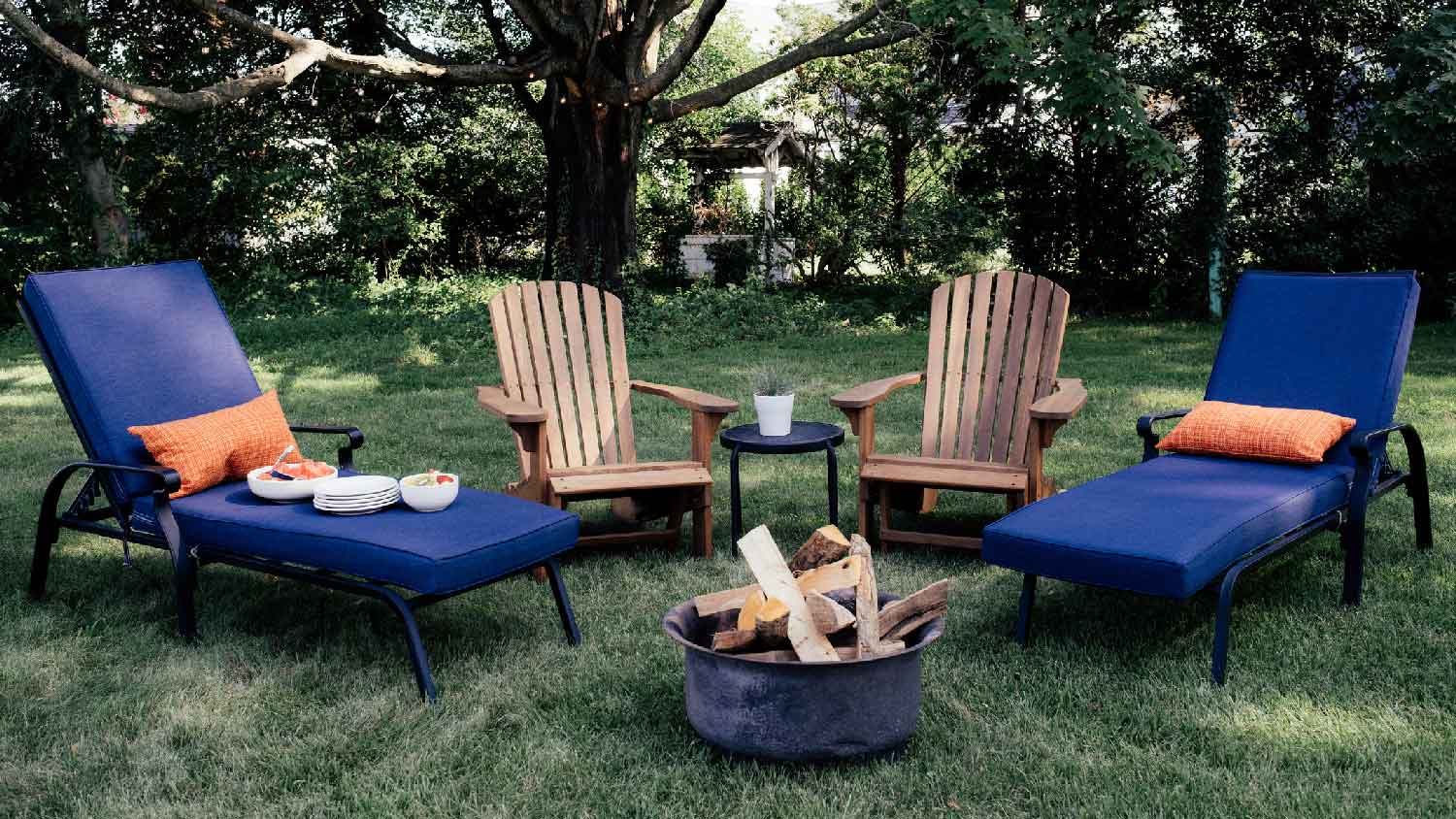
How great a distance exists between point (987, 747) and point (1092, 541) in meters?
0.68

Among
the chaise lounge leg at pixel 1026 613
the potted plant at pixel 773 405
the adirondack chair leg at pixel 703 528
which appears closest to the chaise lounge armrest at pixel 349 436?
the adirondack chair leg at pixel 703 528

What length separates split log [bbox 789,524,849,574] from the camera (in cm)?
307

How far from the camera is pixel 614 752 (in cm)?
281

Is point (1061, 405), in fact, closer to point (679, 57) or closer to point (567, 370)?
point (567, 370)

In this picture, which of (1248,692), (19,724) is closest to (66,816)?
(19,724)

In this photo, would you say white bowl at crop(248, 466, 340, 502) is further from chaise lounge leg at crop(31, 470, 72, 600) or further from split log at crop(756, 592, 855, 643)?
split log at crop(756, 592, 855, 643)

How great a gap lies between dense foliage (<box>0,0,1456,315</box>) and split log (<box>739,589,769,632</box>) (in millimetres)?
6927

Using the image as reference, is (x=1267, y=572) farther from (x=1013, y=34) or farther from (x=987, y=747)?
(x=1013, y=34)

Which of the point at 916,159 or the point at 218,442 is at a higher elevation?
the point at 916,159

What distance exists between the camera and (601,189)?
1155 centimetres

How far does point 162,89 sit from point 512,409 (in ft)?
19.7

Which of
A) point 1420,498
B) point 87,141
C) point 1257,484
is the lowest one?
point 1420,498

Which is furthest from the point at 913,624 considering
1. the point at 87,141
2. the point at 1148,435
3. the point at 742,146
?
the point at 742,146

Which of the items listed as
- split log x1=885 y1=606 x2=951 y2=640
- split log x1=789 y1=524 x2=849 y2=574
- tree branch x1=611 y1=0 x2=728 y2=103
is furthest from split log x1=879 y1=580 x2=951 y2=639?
tree branch x1=611 y1=0 x2=728 y2=103
